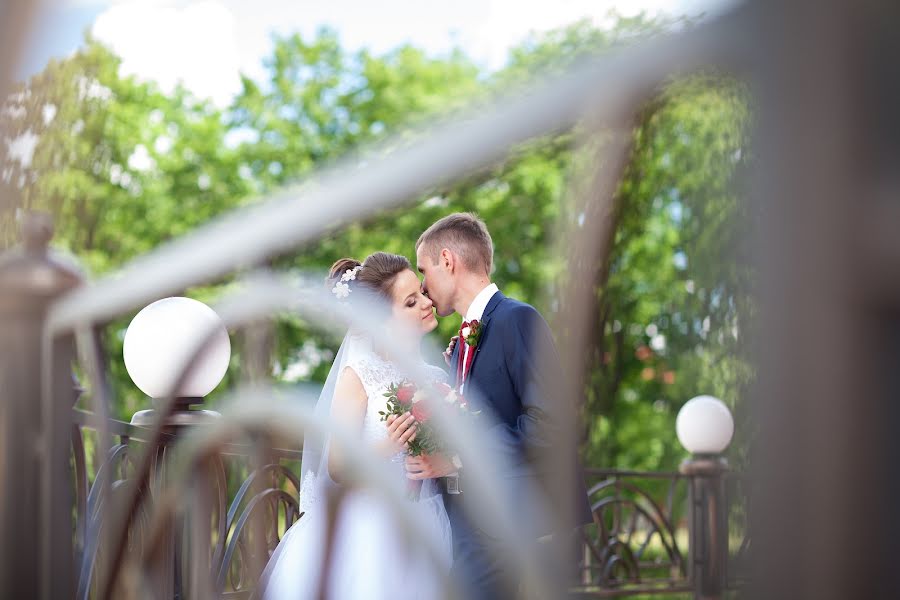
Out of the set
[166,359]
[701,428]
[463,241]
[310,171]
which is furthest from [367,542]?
[310,171]

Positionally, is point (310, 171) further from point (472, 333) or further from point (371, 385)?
point (472, 333)

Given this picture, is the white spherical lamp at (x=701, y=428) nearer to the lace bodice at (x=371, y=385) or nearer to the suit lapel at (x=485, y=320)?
the lace bodice at (x=371, y=385)

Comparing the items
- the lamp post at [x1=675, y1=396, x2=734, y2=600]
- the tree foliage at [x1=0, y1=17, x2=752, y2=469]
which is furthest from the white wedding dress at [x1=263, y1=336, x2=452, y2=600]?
the lamp post at [x1=675, y1=396, x2=734, y2=600]

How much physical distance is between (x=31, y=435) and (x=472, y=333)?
1.79m

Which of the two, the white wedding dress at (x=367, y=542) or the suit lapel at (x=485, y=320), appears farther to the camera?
the suit lapel at (x=485, y=320)

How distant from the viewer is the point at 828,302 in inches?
17.2

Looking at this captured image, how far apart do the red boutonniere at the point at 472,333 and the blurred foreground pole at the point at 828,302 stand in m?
2.42

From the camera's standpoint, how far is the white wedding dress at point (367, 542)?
35.7 inches

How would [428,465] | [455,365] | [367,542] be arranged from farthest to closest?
[455,365], [428,465], [367,542]

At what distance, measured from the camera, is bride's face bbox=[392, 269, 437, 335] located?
11.3ft

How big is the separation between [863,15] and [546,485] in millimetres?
419

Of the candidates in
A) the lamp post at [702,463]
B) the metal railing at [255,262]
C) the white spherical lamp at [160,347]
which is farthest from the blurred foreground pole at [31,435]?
the lamp post at [702,463]

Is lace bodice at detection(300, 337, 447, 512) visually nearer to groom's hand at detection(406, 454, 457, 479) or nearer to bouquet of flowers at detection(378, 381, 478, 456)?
bouquet of flowers at detection(378, 381, 478, 456)

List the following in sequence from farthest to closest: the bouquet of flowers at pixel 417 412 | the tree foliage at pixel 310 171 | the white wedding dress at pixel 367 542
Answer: the tree foliage at pixel 310 171
the bouquet of flowers at pixel 417 412
the white wedding dress at pixel 367 542
